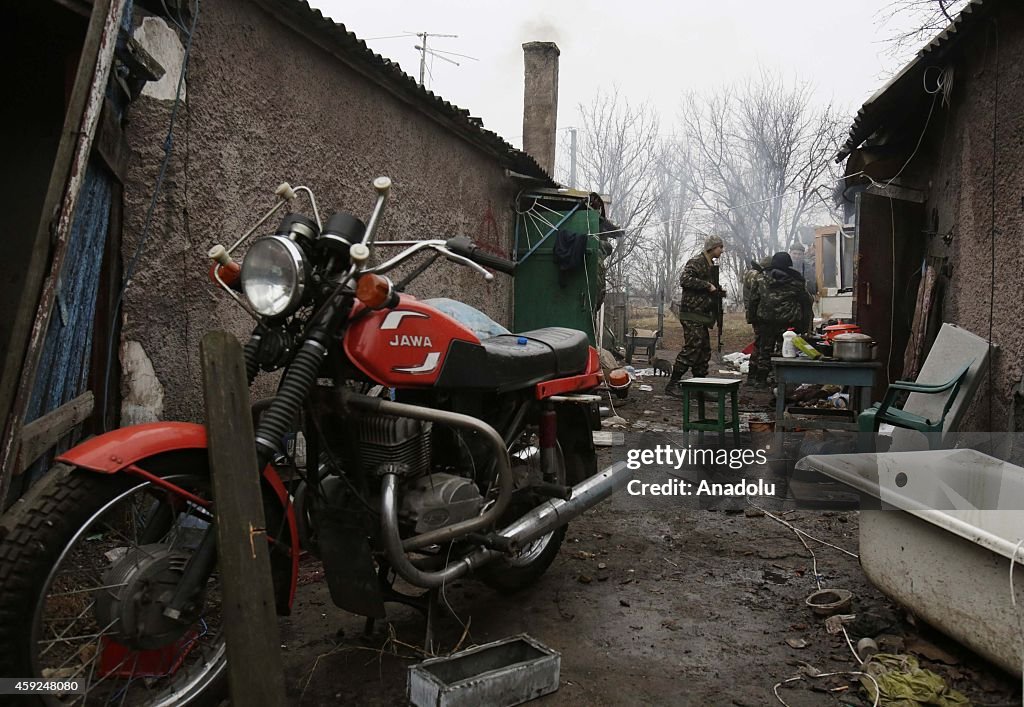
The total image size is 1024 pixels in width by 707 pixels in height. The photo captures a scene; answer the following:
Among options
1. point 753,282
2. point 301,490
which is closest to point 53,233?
point 301,490

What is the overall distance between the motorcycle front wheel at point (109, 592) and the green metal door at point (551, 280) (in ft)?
28.2

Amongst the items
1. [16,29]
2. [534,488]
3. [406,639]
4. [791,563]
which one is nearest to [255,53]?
[16,29]

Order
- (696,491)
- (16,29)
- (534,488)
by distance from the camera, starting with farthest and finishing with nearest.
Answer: (696,491), (16,29), (534,488)

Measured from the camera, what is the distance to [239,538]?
6.63ft

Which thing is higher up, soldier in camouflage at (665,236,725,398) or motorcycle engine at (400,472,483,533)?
soldier in camouflage at (665,236,725,398)

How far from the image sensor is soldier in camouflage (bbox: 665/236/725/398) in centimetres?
973

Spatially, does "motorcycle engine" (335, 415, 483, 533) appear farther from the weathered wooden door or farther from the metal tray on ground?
the weathered wooden door

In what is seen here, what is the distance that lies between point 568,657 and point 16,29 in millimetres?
4025

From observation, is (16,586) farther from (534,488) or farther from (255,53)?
(255,53)

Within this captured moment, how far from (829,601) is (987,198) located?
12.8ft

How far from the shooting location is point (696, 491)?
5496mm

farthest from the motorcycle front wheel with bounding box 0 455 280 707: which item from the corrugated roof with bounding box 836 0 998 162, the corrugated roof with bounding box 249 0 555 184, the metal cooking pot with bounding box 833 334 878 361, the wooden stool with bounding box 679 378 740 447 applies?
the corrugated roof with bounding box 836 0 998 162

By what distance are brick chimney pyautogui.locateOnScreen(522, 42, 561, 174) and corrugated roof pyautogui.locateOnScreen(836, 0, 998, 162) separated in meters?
7.11

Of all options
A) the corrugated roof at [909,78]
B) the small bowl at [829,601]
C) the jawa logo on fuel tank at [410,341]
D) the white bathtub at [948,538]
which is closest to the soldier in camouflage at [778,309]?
the corrugated roof at [909,78]
